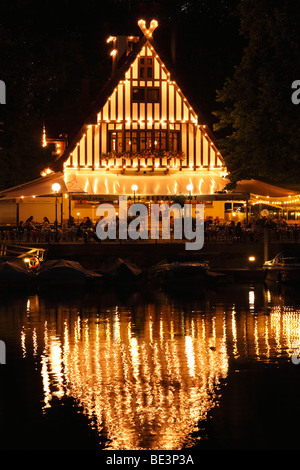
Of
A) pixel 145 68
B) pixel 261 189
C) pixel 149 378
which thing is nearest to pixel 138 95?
pixel 145 68

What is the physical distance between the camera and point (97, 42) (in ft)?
261

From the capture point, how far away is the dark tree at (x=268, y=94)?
4622 cm

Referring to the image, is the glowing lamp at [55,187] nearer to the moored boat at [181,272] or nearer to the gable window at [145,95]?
the moored boat at [181,272]

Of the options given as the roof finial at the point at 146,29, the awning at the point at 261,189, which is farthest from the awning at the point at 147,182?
the roof finial at the point at 146,29

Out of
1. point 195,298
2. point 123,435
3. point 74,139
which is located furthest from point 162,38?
point 123,435

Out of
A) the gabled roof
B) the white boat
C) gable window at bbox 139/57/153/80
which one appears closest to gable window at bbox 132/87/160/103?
gable window at bbox 139/57/153/80

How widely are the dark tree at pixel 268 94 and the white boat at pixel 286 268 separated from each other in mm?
4897

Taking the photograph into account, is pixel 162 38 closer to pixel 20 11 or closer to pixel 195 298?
pixel 20 11

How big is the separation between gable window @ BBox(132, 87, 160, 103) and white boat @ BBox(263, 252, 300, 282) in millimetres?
15948

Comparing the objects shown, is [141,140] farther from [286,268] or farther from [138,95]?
[286,268]

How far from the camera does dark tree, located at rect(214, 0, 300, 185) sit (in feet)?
152
